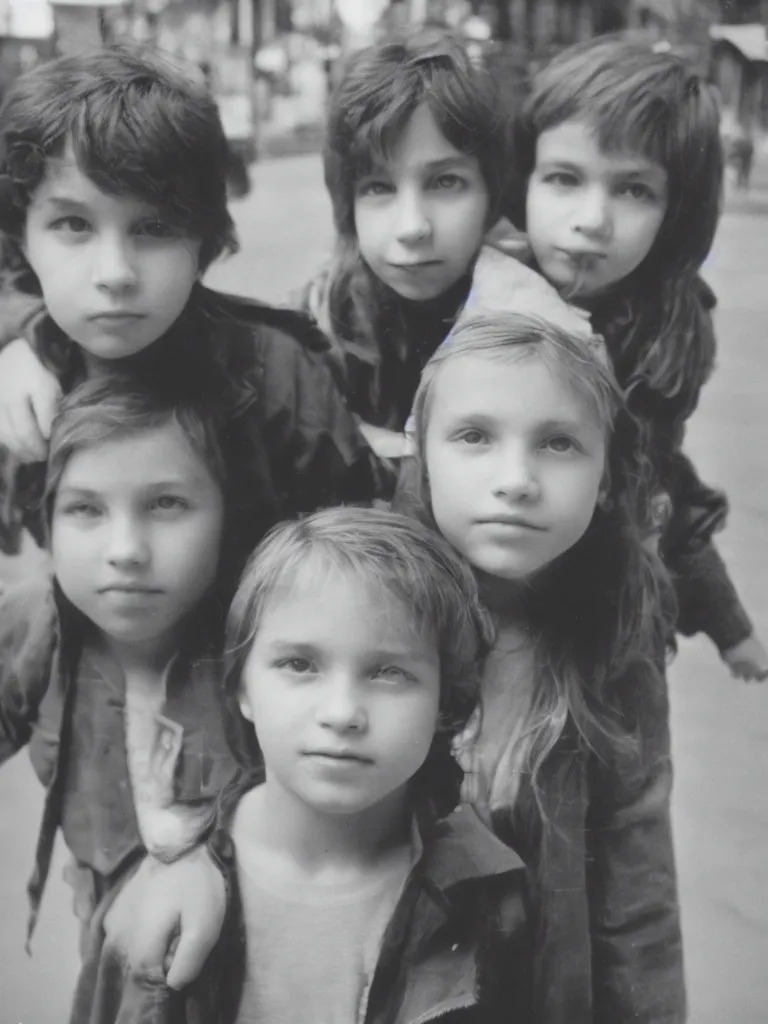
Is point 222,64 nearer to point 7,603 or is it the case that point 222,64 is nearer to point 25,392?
point 25,392

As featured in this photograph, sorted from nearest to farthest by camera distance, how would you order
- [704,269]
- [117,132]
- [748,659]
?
[117,132] → [704,269] → [748,659]

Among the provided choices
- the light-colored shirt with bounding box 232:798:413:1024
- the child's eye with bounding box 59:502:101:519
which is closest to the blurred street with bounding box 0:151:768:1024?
the child's eye with bounding box 59:502:101:519

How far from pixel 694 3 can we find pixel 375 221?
303mm

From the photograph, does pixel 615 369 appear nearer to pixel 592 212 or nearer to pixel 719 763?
pixel 592 212

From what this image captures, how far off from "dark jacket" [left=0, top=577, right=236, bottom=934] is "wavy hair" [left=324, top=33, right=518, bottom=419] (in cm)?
28

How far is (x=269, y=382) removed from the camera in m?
1.01

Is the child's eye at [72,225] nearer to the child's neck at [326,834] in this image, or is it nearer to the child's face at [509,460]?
the child's face at [509,460]

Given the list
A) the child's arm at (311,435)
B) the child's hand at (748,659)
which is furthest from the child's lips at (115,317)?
the child's hand at (748,659)

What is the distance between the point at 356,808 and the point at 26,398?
389 mm

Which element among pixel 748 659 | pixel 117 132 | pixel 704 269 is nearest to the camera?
pixel 117 132

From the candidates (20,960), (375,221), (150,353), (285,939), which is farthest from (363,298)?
(20,960)

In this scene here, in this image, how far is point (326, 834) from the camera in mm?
1003

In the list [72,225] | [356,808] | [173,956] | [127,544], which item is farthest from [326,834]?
[72,225]

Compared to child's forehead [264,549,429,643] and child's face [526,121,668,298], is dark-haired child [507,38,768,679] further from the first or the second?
child's forehead [264,549,429,643]
